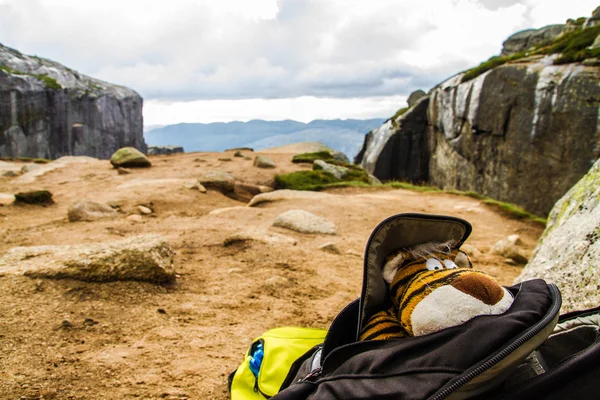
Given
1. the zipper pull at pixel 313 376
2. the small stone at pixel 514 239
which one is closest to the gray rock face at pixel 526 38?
the small stone at pixel 514 239

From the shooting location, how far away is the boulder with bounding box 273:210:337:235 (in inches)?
346

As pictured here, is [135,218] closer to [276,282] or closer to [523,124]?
[276,282]

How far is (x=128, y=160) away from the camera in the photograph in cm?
2009

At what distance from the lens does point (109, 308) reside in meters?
4.27

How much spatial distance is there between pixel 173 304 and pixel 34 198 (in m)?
9.00

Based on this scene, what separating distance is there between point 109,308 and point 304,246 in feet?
12.6

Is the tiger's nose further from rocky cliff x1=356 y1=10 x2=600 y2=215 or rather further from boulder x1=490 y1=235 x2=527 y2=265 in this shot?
rocky cliff x1=356 y1=10 x2=600 y2=215

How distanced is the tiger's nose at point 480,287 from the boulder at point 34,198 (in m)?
12.2

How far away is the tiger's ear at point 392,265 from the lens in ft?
7.89

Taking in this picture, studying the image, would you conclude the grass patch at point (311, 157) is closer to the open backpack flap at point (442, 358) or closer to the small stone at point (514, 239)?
the small stone at point (514, 239)

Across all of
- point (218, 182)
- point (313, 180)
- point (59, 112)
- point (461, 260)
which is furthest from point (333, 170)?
point (59, 112)

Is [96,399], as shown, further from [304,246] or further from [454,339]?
[304,246]

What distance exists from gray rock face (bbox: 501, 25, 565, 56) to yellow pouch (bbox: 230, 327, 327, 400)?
40.2 m

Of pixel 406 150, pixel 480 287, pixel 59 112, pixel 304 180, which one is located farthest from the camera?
pixel 59 112
